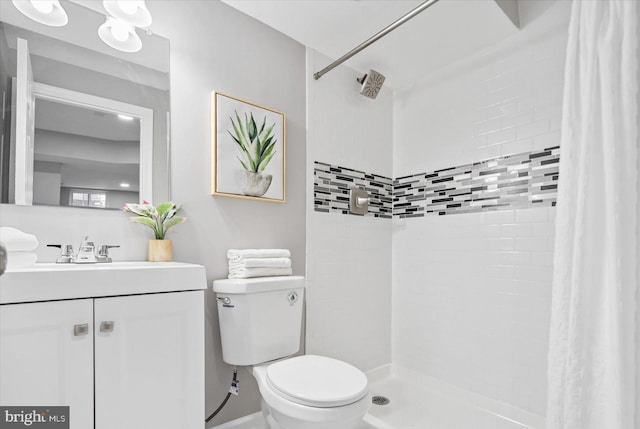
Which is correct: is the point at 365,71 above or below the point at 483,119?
above

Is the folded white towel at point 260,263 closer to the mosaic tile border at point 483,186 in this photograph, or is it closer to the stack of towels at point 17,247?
the stack of towels at point 17,247

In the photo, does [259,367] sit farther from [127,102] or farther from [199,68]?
[199,68]

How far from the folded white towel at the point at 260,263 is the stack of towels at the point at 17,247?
2.54 ft

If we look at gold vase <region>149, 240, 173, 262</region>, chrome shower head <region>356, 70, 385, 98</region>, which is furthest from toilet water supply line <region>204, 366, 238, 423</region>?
chrome shower head <region>356, 70, 385, 98</region>

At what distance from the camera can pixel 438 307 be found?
2281mm

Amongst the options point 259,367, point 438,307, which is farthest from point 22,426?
point 438,307

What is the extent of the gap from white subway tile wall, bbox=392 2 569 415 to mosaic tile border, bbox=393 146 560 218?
0.05 metres

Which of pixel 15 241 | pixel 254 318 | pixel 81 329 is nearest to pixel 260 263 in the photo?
pixel 254 318

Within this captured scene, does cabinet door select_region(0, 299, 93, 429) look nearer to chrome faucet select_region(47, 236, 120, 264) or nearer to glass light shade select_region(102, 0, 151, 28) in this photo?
chrome faucet select_region(47, 236, 120, 264)

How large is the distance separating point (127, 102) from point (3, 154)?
0.48 m

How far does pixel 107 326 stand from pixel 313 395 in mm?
723

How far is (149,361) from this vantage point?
3.45 ft

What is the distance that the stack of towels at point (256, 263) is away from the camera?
5.32ft

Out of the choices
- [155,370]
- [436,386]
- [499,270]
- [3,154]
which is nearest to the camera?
[155,370]
